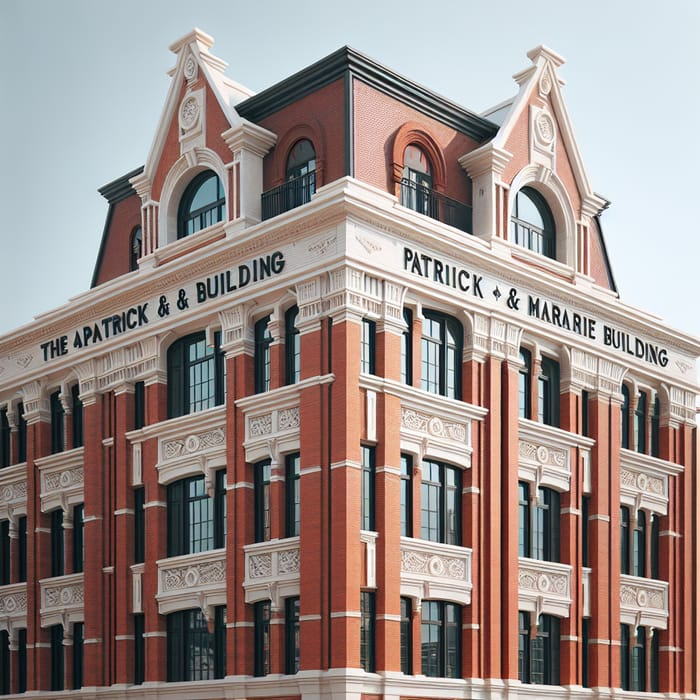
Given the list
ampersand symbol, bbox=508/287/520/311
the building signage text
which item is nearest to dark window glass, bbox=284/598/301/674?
the building signage text

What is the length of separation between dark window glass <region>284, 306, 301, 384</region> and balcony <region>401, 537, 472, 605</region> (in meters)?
5.28

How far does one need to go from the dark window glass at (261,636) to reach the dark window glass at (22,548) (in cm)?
1165

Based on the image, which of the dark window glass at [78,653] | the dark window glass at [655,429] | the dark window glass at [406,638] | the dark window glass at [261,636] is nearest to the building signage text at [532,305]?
the dark window glass at [655,429]

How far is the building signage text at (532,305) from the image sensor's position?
3597cm

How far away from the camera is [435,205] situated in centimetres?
3766

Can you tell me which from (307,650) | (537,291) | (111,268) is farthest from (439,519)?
(111,268)

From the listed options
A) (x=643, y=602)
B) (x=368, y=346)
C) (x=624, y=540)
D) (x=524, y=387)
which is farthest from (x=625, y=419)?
(x=368, y=346)

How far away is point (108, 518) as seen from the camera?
39906 millimetres

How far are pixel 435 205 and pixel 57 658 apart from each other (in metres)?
18.1

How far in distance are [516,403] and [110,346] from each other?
40.9 feet

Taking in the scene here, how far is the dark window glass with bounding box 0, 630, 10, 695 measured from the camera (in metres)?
42.5

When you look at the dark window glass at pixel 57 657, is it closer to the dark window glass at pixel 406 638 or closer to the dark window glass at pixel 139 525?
the dark window glass at pixel 139 525

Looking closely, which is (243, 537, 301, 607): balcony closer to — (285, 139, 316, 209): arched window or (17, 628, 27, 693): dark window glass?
(285, 139, 316, 209): arched window

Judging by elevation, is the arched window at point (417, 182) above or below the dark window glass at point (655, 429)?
above
